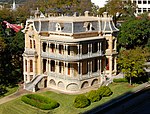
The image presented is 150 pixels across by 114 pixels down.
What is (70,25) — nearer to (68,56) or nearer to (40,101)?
(68,56)

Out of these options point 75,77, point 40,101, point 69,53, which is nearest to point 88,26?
point 69,53

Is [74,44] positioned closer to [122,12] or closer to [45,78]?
[45,78]

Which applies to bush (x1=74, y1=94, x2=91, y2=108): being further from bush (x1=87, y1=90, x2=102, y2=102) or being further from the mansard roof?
the mansard roof

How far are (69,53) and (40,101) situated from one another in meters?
10.8

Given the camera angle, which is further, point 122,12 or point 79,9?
point 79,9

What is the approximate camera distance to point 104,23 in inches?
2482

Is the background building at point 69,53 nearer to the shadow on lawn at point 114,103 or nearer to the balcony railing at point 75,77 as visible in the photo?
the balcony railing at point 75,77

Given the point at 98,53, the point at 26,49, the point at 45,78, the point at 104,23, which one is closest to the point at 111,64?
the point at 98,53

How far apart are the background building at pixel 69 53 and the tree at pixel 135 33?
15909 millimetres

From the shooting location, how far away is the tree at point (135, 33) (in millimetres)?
78000

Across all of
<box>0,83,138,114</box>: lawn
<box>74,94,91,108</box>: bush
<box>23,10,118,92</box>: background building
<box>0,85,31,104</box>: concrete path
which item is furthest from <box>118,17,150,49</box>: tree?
Answer: <box>74,94,91,108</box>: bush

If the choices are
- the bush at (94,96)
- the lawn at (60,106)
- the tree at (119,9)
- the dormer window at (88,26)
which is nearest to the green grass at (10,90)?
the lawn at (60,106)

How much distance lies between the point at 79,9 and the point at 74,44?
206ft

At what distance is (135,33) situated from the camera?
78.2 meters
